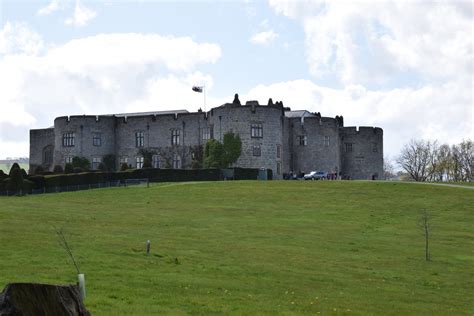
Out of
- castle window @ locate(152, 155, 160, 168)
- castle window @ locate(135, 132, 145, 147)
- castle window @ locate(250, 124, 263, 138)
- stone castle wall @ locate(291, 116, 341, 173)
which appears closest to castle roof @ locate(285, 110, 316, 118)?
stone castle wall @ locate(291, 116, 341, 173)

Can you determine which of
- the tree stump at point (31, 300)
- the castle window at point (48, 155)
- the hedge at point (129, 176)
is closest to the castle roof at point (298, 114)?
the hedge at point (129, 176)

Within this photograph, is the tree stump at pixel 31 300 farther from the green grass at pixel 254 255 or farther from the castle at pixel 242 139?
the castle at pixel 242 139

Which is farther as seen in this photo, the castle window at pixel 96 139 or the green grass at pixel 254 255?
the castle window at pixel 96 139

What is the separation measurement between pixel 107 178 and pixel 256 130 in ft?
62.4

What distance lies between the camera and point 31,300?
4.88 meters

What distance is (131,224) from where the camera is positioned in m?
31.1

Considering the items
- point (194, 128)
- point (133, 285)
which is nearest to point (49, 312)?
point (133, 285)

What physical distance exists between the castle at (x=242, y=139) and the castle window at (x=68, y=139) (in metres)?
0.03

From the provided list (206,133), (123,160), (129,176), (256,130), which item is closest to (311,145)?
(256,130)

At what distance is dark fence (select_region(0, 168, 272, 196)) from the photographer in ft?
192

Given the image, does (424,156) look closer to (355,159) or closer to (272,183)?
(355,159)

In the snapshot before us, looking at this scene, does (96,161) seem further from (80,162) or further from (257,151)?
(257,151)

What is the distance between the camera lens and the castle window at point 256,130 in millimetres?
75188

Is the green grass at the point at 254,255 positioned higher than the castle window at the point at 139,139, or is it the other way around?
the castle window at the point at 139,139
